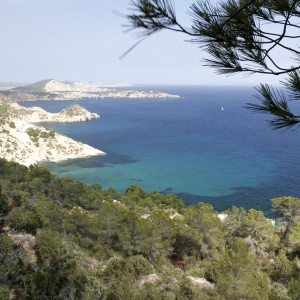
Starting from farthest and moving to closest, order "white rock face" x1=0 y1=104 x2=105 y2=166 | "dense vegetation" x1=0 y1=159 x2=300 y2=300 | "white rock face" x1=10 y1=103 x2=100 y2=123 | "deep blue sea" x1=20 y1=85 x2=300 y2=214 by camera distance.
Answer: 1. "white rock face" x1=10 y1=103 x2=100 y2=123
2. "white rock face" x1=0 y1=104 x2=105 y2=166
3. "deep blue sea" x1=20 y1=85 x2=300 y2=214
4. "dense vegetation" x1=0 y1=159 x2=300 y2=300

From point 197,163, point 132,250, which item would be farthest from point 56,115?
point 132,250

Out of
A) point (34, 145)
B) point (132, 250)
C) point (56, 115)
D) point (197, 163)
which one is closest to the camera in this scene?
point (132, 250)

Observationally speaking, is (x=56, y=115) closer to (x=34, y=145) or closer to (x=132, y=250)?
(x=34, y=145)

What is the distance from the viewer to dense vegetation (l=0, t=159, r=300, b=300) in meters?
4.93

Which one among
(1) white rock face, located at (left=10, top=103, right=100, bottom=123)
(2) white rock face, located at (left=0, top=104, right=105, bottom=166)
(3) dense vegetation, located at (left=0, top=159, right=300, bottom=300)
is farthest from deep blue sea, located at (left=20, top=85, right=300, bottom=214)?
(1) white rock face, located at (left=10, top=103, right=100, bottom=123)

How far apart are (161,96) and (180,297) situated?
12950 cm

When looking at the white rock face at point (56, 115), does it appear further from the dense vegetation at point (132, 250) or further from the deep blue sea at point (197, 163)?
the dense vegetation at point (132, 250)

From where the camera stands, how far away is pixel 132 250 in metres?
9.82

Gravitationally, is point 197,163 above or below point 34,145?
below

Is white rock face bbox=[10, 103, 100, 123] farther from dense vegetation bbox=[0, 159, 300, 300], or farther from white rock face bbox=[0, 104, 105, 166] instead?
dense vegetation bbox=[0, 159, 300, 300]

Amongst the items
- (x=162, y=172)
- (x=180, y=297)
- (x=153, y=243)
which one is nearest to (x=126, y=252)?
(x=153, y=243)

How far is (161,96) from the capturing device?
13138 centimetres

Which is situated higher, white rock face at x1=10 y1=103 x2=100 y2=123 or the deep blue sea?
white rock face at x1=10 y1=103 x2=100 y2=123

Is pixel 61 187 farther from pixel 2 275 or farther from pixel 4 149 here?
pixel 4 149
